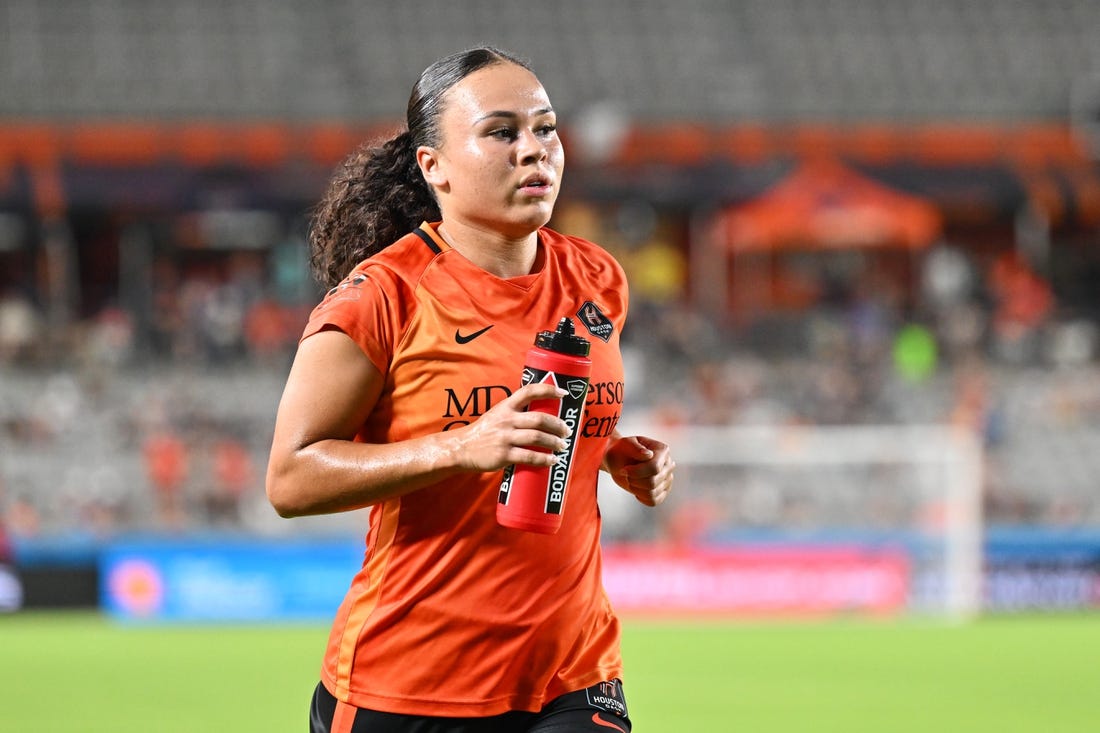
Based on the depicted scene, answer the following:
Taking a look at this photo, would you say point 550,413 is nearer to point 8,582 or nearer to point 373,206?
point 373,206

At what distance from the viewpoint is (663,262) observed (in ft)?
74.0

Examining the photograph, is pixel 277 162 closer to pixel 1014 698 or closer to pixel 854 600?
pixel 854 600

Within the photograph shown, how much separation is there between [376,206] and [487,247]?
0.38m

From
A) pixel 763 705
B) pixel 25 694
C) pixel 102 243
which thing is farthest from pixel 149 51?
pixel 763 705

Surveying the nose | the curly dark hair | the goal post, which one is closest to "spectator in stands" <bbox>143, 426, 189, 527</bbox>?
the goal post

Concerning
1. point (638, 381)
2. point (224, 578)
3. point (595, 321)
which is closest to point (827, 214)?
point (638, 381)

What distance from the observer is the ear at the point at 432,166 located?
3.48 m

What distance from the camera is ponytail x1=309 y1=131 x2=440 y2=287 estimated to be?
3703 mm

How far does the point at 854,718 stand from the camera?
938cm

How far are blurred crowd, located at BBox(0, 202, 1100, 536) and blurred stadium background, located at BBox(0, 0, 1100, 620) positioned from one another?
0.05 metres

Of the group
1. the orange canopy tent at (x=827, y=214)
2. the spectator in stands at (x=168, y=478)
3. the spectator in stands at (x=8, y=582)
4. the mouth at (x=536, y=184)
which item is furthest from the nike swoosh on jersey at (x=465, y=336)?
the orange canopy tent at (x=827, y=214)

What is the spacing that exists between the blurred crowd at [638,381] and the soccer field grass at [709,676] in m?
1.89

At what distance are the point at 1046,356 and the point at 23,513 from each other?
41.0ft

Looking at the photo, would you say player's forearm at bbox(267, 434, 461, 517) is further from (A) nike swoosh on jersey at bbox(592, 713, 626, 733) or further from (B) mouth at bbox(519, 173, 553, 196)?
(A) nike swoosh on jersey at bbox(592, 713, 626, 733)
